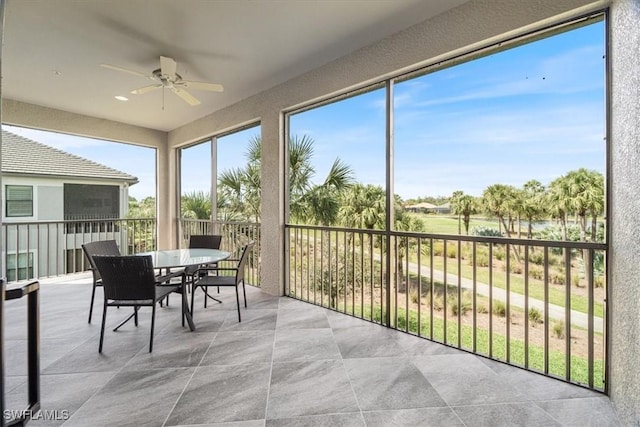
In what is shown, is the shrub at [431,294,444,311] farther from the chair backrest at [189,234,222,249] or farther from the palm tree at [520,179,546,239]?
the chair backrest at [189,234,222,249]

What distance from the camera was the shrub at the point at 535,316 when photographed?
248 centimetres

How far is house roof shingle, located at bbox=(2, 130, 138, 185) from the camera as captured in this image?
5.33 meters

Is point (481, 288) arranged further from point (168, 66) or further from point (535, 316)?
point (168, 66)

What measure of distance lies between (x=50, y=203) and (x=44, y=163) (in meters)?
0.92

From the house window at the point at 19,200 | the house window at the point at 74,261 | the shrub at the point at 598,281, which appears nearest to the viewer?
the shrub at the point at 598,281

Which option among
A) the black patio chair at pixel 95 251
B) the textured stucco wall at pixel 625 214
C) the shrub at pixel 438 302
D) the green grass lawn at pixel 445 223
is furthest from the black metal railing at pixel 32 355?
the textured stucco wall at pixel 625 214

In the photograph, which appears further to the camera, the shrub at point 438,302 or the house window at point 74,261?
the house window at point 74,261

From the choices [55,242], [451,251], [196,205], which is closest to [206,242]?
[196,205]

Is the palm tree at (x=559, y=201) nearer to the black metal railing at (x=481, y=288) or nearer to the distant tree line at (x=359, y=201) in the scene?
the distant tree line at (x=359, y=201)

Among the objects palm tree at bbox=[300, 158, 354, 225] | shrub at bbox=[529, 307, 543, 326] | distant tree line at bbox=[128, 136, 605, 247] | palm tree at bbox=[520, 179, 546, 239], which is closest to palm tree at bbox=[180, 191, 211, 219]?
distant tree line at bbox=[128, 136, 605, 247]

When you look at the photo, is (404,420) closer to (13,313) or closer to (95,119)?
(13,313)

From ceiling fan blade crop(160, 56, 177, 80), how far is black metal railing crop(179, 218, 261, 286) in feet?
7.35

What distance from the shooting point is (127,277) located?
2.38 meters

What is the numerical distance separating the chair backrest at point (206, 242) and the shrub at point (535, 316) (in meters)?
3.48
